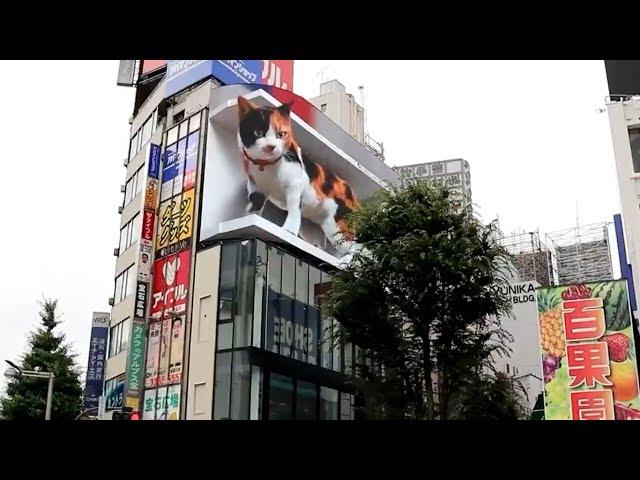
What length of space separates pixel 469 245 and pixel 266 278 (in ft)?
22.1

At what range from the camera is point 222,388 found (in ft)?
58.6

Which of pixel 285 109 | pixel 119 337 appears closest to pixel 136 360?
pixel 119 337

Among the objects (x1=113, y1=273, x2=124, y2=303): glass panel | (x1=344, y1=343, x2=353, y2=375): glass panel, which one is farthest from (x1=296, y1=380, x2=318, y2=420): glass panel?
(x1=113, y1=273, x2=124, y2=303): glass panel

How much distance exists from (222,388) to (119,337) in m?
4.75

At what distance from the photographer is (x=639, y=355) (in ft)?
60.8

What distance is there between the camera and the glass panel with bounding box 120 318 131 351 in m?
20.5

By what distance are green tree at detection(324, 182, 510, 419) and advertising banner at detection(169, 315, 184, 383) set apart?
5525 mm

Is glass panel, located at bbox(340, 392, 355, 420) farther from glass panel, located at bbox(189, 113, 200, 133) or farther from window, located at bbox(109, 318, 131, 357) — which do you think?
glass panel, located at bbox(189, 113, 200, 133)

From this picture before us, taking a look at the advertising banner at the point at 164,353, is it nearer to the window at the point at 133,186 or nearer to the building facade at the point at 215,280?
the building facade at the point at 215,280

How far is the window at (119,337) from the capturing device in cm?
2067

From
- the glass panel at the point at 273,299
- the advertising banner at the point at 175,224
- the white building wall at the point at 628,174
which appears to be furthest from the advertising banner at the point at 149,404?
the white building wall at the point at 628,174
